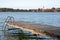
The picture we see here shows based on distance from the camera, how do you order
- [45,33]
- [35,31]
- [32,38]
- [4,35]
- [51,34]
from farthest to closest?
[4,35] → [32,38] → [35,31] → [45,33] → [51,34]

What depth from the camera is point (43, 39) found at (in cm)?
2075

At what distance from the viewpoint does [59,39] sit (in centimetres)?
1261

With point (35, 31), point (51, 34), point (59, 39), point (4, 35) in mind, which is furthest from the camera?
point (4, 35)

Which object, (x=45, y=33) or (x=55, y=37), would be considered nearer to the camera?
(x=55, y=37)

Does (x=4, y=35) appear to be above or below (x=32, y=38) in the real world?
below

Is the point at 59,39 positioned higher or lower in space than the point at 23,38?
higher

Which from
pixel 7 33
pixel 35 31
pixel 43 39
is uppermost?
pixel 35 31

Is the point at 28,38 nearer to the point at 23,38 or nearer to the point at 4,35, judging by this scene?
the point at 23,38

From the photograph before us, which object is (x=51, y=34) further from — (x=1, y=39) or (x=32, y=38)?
(x=1, y=39)

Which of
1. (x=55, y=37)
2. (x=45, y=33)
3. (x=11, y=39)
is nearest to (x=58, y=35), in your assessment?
(x=55, y=37)

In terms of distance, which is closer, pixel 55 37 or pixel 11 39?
pixel 55 37

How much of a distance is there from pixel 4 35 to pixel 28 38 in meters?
7.44

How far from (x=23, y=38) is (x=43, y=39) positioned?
66.8 inches

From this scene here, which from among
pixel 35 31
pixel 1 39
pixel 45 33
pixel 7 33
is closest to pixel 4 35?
pixel 7 33
